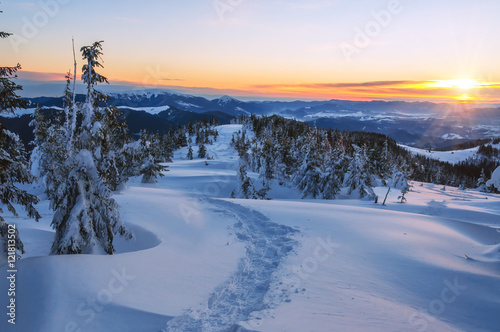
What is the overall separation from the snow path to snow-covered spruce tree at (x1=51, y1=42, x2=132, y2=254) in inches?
189

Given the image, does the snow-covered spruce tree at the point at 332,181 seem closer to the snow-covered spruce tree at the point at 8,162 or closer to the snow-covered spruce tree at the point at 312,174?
the snow-covered spruce tree at the point at 312,174

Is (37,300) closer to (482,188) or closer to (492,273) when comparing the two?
(492,273)

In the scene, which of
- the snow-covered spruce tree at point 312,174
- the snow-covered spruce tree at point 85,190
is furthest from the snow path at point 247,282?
the snow-covered spruce tree at point 312,174

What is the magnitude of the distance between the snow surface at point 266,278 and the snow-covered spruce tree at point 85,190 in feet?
3.70

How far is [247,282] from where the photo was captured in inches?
352

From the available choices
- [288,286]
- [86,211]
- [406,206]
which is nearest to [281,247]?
[288,286]

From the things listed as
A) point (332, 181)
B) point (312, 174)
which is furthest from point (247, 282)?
point (332, 181)

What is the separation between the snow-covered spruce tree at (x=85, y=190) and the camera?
9.22 m

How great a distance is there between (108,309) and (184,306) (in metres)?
1.89

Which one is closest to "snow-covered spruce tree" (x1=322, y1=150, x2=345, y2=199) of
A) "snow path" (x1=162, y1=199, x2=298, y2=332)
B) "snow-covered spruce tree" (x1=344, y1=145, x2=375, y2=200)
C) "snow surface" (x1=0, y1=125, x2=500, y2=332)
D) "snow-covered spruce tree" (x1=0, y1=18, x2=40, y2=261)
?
"snow-covered spruce tree" (x1=344, y1=145, x2=375, y2=200)

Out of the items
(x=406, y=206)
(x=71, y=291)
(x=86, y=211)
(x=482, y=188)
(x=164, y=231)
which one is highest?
(x=86, y=211)

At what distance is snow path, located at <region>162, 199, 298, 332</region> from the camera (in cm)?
675

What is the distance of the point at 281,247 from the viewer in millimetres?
11664

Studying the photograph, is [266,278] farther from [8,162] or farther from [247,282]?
[8,162]
